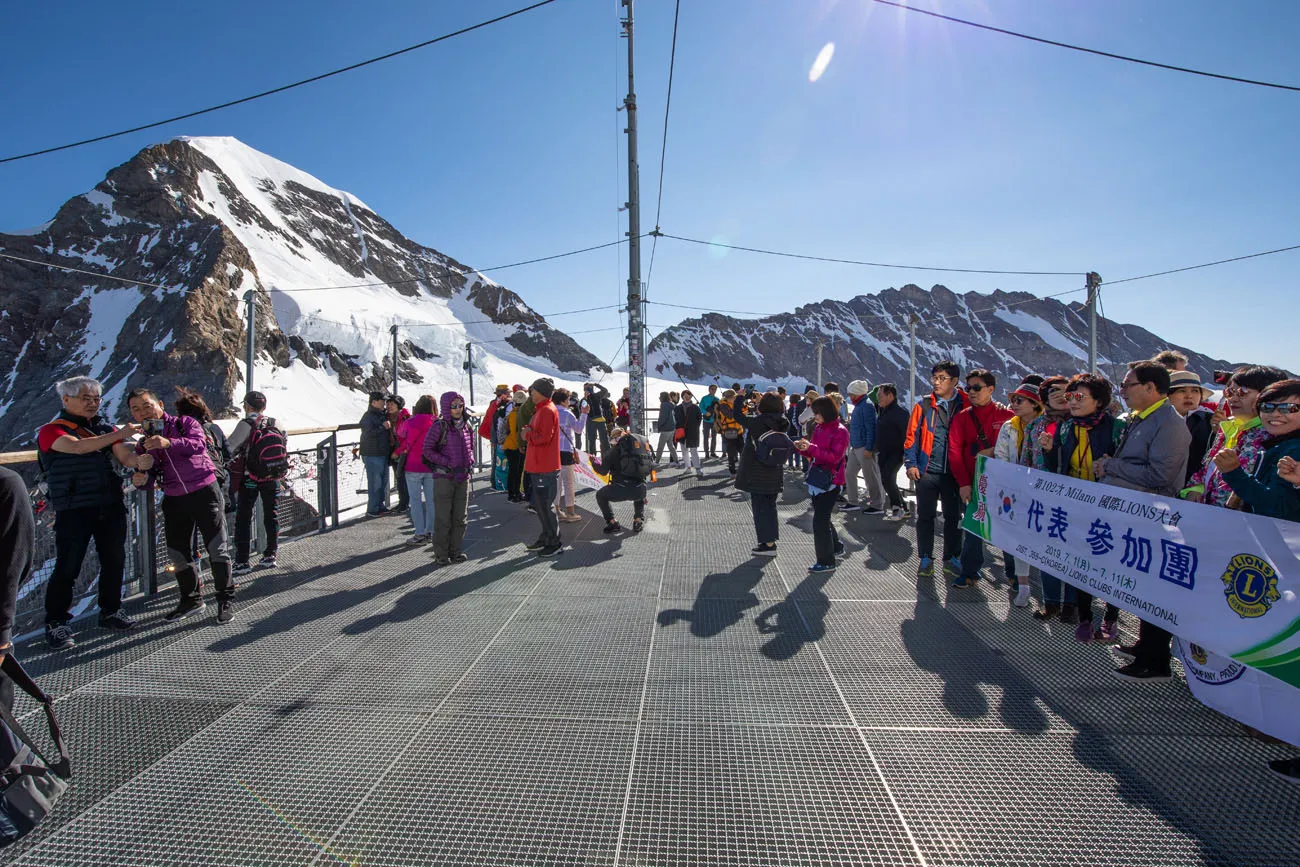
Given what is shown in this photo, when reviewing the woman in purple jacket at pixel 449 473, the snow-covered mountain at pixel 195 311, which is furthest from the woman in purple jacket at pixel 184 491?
the snow-covered mountain at pixel 195 311

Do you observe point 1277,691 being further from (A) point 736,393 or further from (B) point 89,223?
(B) point 89,223

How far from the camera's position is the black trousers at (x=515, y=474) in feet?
30.4

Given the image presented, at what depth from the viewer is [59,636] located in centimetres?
402

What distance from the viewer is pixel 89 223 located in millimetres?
67750

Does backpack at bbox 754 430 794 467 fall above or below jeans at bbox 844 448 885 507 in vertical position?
above

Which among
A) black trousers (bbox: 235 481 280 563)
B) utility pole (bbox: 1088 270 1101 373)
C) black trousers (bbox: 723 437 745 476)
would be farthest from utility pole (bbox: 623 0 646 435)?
utility pole (bbox: 1088 270 1101 373)

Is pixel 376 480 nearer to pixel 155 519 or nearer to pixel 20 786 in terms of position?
pixel 155 519

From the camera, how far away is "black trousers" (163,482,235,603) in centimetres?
436

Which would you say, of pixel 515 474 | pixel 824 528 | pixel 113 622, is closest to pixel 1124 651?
pixel 824 528

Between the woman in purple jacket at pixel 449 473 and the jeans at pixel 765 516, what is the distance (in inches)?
119

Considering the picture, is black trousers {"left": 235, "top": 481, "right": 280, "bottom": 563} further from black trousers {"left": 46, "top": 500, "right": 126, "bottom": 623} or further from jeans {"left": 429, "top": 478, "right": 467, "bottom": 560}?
jeans {"left": 429, "top": 478, "right": 467, "bottom": 560}

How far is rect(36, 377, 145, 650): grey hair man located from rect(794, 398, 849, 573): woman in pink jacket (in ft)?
17.5

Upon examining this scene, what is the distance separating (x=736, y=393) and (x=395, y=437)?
243 inches

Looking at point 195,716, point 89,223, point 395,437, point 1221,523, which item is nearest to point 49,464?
point 195,716
